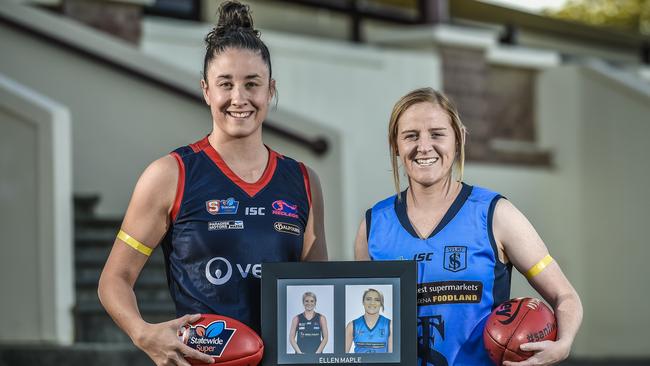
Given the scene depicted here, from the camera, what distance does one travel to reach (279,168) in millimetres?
4703

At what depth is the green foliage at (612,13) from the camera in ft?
84.8

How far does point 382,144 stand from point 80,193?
367 centimetres

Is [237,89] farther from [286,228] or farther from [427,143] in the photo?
[427,143]

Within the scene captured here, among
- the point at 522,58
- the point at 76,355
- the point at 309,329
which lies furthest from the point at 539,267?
the point at 522,58

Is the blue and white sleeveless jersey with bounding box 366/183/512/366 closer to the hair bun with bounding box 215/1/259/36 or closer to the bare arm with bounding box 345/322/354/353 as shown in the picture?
the bare arm with bounding box 345/322/354/353

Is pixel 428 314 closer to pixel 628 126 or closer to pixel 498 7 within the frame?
pixel 628 126

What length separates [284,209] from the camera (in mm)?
4602

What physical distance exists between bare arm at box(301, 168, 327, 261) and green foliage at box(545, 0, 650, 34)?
2138cm

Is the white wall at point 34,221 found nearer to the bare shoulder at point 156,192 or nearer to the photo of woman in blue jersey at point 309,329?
the bare shoulder at point 156,192

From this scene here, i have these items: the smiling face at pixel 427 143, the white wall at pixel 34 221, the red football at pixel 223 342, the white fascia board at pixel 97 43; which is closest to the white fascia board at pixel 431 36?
the white fascia board at pixel 97 43

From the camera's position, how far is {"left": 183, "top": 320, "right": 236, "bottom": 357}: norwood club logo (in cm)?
429

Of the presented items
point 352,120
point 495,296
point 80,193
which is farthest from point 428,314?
point 352,120

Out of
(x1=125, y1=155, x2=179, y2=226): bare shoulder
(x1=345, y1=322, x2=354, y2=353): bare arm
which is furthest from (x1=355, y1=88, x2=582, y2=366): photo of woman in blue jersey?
(x1=125, y1=155, x2=179, y2=226): bare shoulder

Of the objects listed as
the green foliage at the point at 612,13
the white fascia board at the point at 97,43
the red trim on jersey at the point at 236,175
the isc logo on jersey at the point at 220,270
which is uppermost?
the green foliage at the point at 612,13
